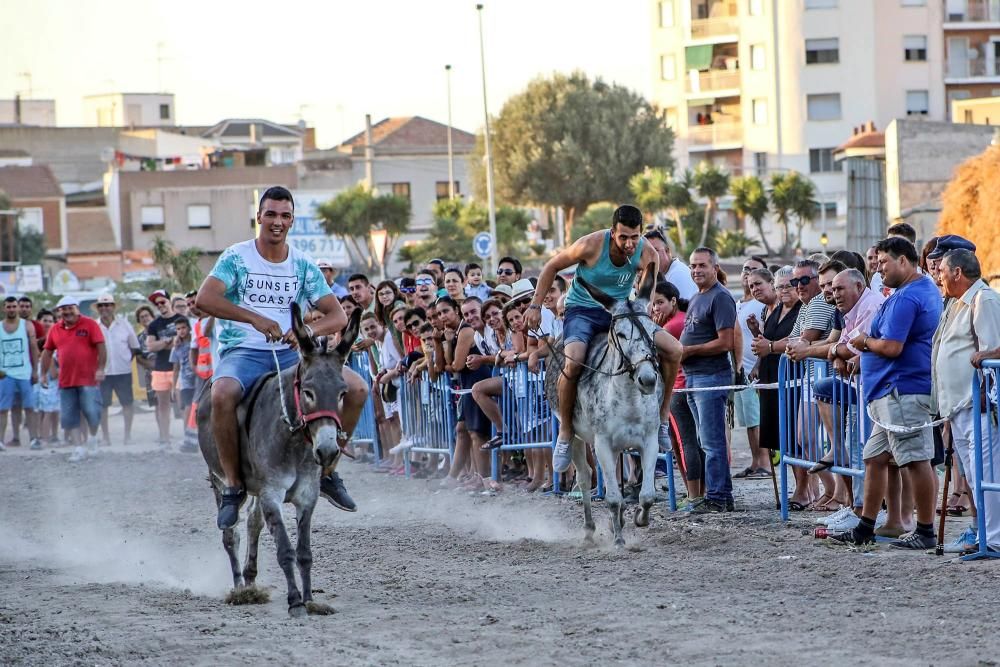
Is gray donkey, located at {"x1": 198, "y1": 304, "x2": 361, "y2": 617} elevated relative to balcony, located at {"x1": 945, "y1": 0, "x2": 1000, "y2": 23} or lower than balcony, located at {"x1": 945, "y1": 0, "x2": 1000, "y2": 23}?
lower

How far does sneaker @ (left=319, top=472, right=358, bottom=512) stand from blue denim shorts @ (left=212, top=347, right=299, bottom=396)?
2.61ft

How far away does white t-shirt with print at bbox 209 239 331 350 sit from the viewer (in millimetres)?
9641

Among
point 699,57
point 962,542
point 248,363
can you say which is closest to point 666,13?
point 699,57

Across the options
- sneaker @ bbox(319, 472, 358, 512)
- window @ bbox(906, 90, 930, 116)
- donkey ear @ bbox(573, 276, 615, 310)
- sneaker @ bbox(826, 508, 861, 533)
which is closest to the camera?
sneaker @ bbox(319, 472, 358, 512)

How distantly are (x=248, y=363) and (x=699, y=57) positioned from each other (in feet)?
277

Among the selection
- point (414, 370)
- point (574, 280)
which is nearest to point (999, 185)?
point (414, 370)

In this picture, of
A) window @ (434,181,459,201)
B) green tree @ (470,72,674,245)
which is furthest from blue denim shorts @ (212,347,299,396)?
window @ (434,181,459,201)

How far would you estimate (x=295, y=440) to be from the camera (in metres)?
9.09

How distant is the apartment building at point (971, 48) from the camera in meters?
88.0

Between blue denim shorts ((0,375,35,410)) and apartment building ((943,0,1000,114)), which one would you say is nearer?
blue denim shorts ((0,375,35,410))

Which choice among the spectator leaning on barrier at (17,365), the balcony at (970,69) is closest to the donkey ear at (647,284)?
the spectator leaning on barrier at (17,365)

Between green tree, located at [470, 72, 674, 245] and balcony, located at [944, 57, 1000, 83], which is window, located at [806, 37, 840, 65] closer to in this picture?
balcony, located at [944, 57, 1000, 83]

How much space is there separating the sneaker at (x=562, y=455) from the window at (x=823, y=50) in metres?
79.0

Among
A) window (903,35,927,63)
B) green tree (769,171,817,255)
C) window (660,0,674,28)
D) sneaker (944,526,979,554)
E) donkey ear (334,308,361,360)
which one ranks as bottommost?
sneaker (944,526,979,554)
